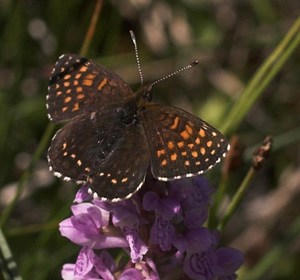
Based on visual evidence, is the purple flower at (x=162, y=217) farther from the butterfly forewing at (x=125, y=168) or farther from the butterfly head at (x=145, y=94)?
the butterfly head at (x=145, y=94)

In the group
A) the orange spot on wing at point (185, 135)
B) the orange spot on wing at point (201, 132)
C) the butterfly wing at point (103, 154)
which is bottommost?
the butterfly wing at point (103, 154)

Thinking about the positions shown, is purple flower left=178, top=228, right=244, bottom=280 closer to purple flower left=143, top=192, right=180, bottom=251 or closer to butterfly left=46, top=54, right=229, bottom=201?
purple flower left=143, top=192, right=180, bottom=251

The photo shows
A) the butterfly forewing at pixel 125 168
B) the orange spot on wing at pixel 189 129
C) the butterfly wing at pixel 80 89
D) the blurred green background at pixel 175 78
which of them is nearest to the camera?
the butterfly forewing at pixel 125 168

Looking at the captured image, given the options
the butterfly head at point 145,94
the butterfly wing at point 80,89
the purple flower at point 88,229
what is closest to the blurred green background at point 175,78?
the butterfly wing at point 80,89

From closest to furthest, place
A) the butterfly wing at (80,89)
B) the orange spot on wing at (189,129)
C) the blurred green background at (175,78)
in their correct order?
the orange spot on wing at (189,129), the butterfly wing at (80,89), the blurred green background at (175,78)

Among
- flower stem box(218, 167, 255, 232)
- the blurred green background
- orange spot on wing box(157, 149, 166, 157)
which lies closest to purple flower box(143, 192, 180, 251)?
orange spot on wing box(157, 149, 166, 157)

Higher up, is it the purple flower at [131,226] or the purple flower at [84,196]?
the purple flower at [84,196]

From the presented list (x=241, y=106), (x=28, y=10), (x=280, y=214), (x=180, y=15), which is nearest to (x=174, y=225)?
(x=241, y=106)

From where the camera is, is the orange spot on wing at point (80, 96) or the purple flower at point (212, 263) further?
the orange spot on wing at point (80, 96)
